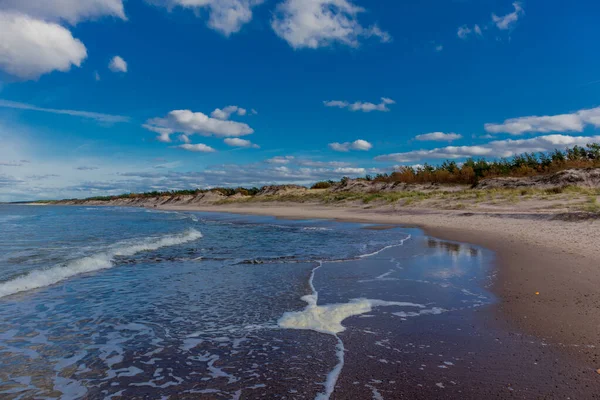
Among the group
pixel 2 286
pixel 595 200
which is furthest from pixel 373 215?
pixel 2 286

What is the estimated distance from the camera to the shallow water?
3.67m

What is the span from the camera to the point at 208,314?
5.90m

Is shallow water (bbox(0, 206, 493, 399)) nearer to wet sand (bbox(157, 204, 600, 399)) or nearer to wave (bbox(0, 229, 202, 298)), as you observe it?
wave (bbox(0, 229, 202, 298))

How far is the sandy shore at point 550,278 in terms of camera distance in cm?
462

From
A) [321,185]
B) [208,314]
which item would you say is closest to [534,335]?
[208,314]

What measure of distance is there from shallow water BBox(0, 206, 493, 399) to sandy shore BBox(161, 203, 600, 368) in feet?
2.12

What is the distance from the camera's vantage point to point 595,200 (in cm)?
2108

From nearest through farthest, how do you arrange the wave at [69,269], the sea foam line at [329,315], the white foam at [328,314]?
1. the sea foam line at [329,315]
2. the white foam at [328,314]
3. the wave at [69,269]

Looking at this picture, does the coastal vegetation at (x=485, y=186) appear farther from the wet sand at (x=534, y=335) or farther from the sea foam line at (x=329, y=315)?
the sea foam line at (x=329, y=315)

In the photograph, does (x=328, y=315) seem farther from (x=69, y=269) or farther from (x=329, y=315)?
(x=69, y=269)

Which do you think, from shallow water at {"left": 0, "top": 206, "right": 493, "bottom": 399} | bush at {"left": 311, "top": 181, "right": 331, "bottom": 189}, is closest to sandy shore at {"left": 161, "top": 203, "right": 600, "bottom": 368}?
shallow water at {"left": 0, "top": 206, "right": 493, "bottom": 399}

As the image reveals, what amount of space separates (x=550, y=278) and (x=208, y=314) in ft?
22.4

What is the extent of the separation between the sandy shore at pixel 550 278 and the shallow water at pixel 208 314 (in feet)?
2.12

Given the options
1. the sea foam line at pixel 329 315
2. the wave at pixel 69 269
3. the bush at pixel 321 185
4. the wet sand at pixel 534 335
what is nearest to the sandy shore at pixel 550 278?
the wet sand at pixel 534 335
